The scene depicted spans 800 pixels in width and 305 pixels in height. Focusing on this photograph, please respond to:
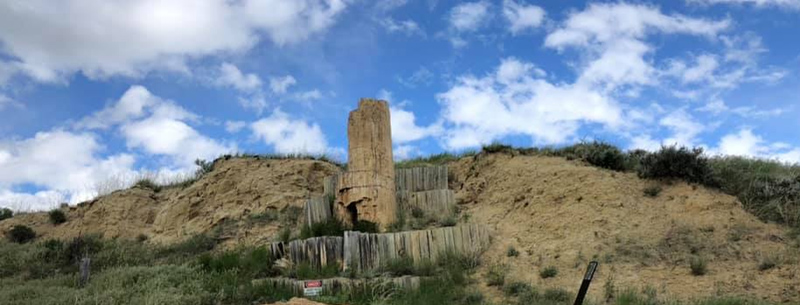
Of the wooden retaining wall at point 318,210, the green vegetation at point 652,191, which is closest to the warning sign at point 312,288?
the wooden retaining wall at point 318,210

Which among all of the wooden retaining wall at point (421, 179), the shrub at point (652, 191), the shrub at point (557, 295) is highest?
the wooden retaining wall at point (421, 179)

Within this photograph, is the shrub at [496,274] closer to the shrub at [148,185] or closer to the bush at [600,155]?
the bush at [600,155]

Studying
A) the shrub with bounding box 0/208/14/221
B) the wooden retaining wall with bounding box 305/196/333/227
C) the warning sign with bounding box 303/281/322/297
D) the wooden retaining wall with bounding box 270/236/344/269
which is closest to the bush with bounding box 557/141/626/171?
the wooden retaining wall with bounding box 305/196/333/227

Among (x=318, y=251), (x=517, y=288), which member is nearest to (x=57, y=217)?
(x=318, y=251)

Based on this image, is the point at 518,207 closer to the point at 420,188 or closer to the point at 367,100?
the point at 420,188

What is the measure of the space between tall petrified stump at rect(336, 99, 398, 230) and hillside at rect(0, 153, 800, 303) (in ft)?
6.08

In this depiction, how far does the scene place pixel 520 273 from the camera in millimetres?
11648

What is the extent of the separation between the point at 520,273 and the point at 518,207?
2.75 meters

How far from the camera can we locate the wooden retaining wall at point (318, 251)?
12305mm

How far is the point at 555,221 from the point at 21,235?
548 inches

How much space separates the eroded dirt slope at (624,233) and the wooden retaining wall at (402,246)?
68 centimetres

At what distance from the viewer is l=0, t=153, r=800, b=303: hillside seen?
10.7 metres

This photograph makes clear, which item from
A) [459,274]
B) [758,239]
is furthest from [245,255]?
[758,239]

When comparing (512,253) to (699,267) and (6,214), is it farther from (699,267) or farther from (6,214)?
(6,214)
